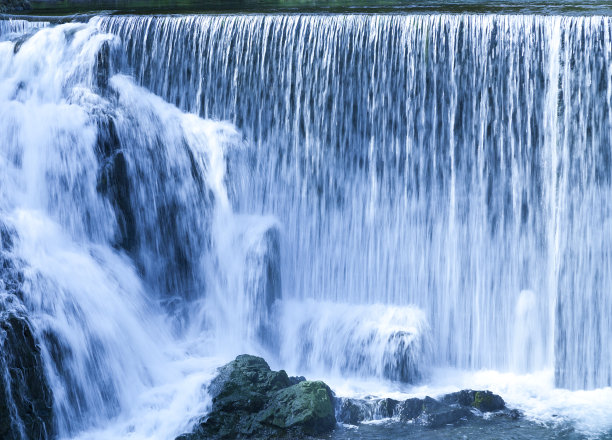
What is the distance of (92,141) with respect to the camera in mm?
15172

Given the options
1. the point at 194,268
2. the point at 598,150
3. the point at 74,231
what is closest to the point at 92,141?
the point at 74,231

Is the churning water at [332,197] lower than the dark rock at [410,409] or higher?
higher

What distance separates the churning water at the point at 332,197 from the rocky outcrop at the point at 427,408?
2.44 feet

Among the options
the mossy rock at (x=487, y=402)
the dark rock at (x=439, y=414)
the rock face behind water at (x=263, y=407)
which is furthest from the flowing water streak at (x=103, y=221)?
the mossy rock at (x=487, y=402)

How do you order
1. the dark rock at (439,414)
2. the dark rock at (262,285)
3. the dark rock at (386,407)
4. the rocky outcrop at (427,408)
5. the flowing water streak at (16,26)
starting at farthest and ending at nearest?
the flowing water streak at (16,26)
the dark rock at (262,285)
the dark rock at (386,407)
the rocky outcrop at (427,408)
the dark rock at (439,414)

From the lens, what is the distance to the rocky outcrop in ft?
41.5

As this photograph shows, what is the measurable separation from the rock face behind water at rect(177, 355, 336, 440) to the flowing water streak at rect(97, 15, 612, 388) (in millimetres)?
2924

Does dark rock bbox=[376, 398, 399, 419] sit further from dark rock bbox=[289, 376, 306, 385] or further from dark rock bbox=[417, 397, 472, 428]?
dark rock bbox=[289, 376, 306, 385]

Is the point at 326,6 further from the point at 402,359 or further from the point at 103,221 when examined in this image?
the point at 402,359

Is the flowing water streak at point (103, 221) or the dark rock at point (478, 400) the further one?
the dark rock at point (478, 400)

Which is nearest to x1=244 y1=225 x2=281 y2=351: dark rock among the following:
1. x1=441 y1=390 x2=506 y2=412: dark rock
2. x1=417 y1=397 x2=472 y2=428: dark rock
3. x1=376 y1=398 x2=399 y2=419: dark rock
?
x1=376 y1=398 x2=399 y2=419: dark rock

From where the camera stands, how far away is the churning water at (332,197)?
46.4 feet

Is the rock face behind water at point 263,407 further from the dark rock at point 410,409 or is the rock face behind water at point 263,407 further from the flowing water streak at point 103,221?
the dark rock at point 410,409

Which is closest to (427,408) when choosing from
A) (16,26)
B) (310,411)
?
(310,411)
